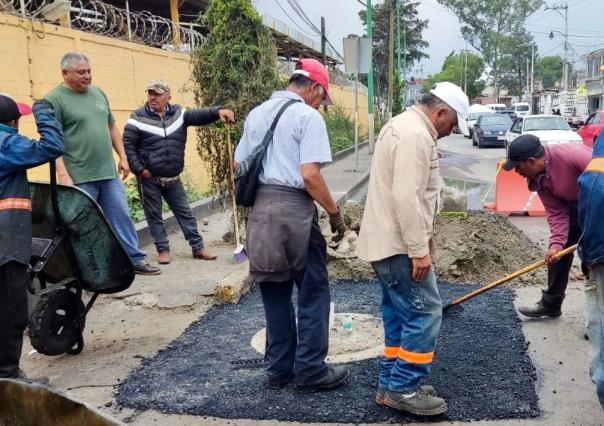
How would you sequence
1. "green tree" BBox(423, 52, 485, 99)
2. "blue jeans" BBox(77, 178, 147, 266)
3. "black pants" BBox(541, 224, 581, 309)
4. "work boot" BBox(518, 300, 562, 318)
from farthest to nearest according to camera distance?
"green tree" BBox(423, 52, 485, 99)
"blue jeans" BBox(77, 178, 147, 266)
"work boot" BBox(518, 300, 562, 318)
"black pants" BBox(541, 224, 581, 309)

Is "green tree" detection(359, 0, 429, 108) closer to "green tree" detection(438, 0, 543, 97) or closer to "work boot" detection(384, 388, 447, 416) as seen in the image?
"green tree" detection(438, 0, 543, 97)

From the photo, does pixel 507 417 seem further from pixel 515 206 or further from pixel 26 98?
pixel 515 206

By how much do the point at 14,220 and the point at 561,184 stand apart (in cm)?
356

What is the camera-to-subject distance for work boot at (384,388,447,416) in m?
3.43

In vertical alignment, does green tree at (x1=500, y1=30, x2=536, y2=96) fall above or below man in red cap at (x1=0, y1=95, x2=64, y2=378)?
above

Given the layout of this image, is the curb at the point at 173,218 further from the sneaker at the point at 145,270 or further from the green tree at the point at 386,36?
the green tree at the point at 386,36

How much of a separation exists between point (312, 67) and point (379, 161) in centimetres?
80

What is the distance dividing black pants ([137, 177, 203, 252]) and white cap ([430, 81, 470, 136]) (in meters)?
3.91

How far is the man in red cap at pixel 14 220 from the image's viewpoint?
12.0 ft

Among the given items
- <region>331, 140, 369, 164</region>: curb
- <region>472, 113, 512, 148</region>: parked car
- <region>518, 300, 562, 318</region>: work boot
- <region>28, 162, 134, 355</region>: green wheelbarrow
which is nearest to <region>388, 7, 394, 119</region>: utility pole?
<region>472, 113, 512, 148</region>: parked car

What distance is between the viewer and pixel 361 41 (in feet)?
52.6

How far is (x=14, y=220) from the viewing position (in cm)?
370

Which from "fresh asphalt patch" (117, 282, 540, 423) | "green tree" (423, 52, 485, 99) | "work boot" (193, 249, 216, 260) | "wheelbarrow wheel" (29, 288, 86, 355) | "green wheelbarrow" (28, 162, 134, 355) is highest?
"green tree" (423, 52, 485, 99)

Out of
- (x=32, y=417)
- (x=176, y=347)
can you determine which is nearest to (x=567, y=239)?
(x=176, y=347)
